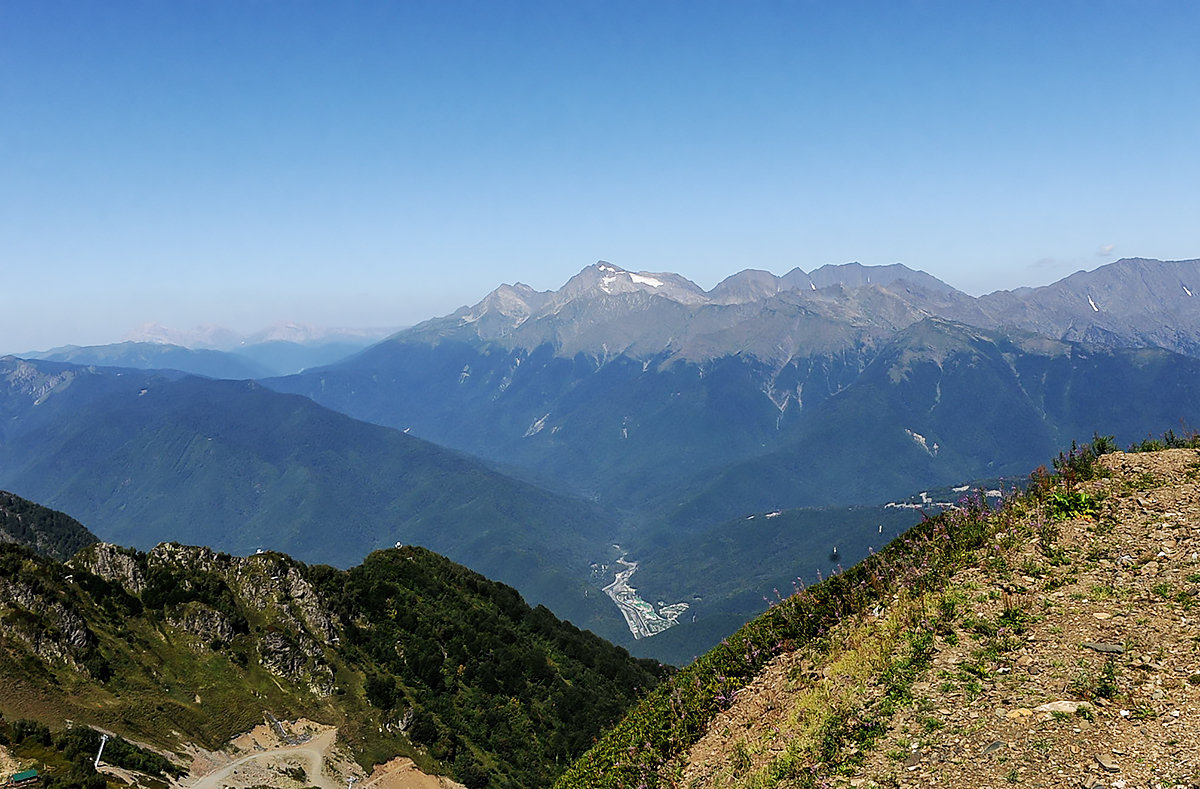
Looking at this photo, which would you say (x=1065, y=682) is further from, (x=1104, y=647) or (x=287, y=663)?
(x=287, y=663)

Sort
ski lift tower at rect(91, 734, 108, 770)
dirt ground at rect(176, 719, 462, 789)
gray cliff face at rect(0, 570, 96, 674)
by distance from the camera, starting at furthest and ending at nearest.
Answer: gray cliff face at rect(0, 570, 96, 674) → dirt ground at rect(176, 719, 462, 789) → ski lift tower at rect(91, 734, 108, 770)

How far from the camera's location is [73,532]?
7864 inches

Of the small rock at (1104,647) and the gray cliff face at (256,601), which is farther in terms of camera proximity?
the gray cliff face at (256,601)

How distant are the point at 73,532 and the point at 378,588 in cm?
15954

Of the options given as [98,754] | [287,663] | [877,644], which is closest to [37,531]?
[287,663]

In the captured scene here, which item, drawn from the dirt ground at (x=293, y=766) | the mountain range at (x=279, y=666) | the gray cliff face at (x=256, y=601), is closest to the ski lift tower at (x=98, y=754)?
the mountain range at (x=279, y=666)

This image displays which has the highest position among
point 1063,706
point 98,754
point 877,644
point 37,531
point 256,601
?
point 1063,706

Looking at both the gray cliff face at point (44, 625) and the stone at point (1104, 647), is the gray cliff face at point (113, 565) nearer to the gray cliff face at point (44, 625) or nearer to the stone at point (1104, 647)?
the gray cliff face at point (44, 625)

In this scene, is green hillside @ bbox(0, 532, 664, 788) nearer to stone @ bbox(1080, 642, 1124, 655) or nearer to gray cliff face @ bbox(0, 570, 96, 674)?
gray cliff face @ bbox(0, 570, 96, 674)

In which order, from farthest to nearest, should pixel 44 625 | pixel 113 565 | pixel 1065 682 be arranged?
pixel 113 565
pixel 44 625
pixel 1065 682

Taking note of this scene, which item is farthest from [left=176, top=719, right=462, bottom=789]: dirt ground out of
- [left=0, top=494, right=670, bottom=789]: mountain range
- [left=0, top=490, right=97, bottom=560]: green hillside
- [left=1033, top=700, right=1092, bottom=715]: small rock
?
[left=0, top=490, right=97, bottom=560]: green hillside

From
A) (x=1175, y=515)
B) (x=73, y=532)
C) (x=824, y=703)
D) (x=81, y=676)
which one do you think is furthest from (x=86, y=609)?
(x=73, y=532)

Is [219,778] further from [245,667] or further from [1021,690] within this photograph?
[1021,690]

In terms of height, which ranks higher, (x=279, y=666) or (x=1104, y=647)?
(x=1104, y=647)
